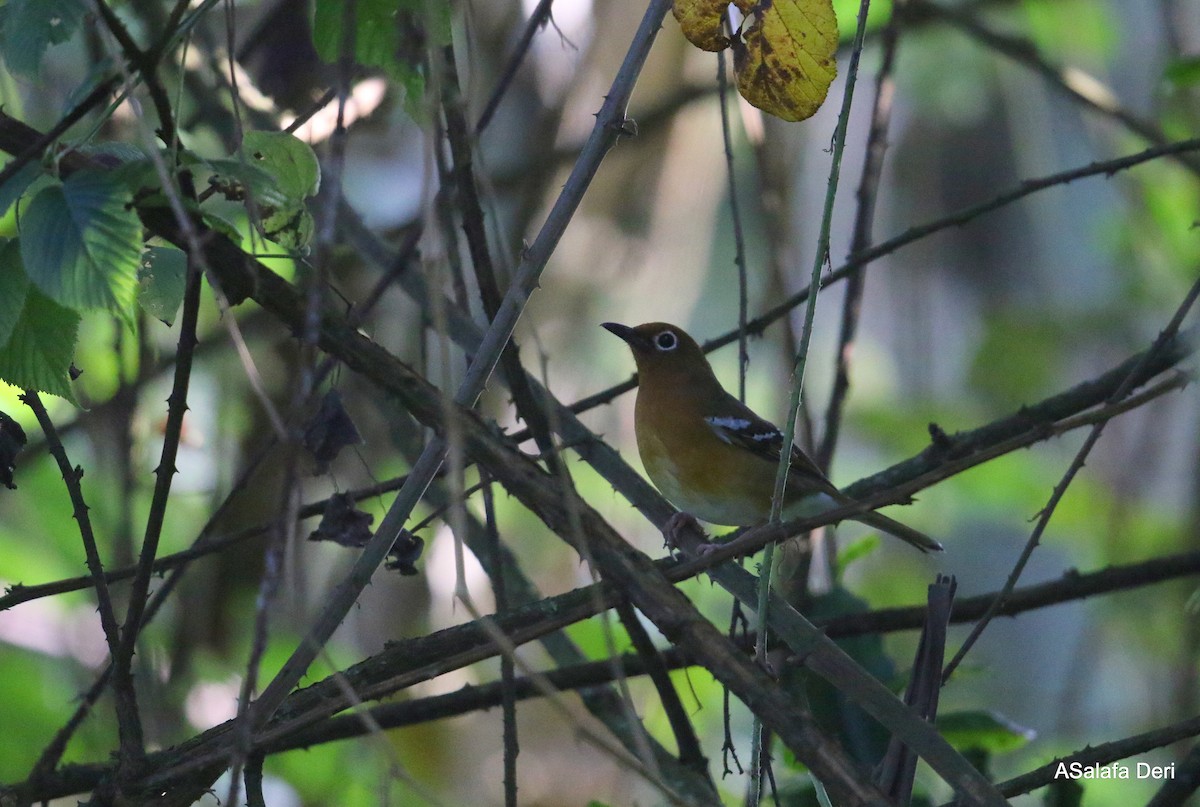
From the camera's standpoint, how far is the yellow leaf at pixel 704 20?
2.54 m

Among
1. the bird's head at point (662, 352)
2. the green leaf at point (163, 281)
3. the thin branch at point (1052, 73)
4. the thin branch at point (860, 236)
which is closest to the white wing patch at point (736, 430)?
the bird's head at point (662, 352)

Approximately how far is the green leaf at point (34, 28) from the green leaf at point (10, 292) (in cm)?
36

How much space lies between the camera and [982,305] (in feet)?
47.8

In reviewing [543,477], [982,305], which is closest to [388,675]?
[543,477]

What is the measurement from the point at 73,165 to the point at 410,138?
5916 millimetres

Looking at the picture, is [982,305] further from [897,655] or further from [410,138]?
[410,138]

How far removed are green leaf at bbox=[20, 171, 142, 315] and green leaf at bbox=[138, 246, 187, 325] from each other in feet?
1.80

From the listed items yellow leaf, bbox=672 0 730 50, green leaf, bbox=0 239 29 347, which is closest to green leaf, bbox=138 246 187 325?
green leaf, bbox=0 239 29 347

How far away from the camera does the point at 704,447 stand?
5355 millimetres

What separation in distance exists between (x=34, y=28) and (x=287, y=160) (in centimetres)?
62

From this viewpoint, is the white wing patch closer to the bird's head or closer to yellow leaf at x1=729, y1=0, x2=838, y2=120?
the bird's head

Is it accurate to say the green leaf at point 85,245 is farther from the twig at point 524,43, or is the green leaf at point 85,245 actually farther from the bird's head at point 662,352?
the bird's head at point 662,352

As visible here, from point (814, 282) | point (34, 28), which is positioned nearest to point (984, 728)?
point (814, 282)

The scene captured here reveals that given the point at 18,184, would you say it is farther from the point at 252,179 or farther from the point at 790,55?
the point at 790,55
